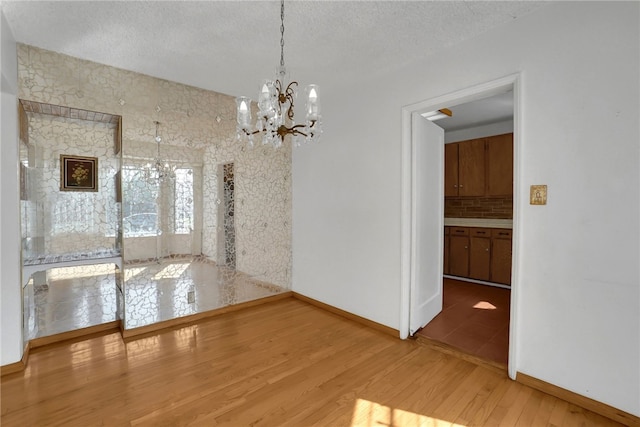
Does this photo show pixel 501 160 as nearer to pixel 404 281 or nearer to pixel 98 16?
pixel 404 281

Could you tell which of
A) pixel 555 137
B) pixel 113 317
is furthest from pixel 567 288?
pixel 113 317

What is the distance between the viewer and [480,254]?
4.80m

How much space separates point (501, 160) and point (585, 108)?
3055mm

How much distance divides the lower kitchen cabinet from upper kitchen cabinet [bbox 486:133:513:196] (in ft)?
2.19

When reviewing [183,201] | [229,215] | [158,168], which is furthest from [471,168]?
[158,168]

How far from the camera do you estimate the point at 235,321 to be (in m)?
3.29

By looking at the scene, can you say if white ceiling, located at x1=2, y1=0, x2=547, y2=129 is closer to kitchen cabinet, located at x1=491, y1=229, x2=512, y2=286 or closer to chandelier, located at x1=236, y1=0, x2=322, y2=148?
chandelier, located at x1=236, y1=0, x2=322, y2=148

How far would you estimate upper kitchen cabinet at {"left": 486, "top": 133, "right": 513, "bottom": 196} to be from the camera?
4.53 meters

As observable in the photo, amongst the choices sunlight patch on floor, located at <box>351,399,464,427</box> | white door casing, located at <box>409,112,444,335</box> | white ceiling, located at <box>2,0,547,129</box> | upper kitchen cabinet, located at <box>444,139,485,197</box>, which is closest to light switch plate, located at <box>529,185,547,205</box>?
white door casing, located at <box>409,112,444,335</box>

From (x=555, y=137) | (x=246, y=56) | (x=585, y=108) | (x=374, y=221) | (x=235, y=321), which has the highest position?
(x=246, y=56)

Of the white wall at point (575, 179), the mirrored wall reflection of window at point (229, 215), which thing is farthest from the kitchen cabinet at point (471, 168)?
the mirrored wall reflection of window at point (229, 215)

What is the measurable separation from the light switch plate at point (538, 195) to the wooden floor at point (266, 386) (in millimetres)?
1360

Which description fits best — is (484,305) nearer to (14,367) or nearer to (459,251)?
(459,251)

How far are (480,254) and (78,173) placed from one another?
5603 millimetres
